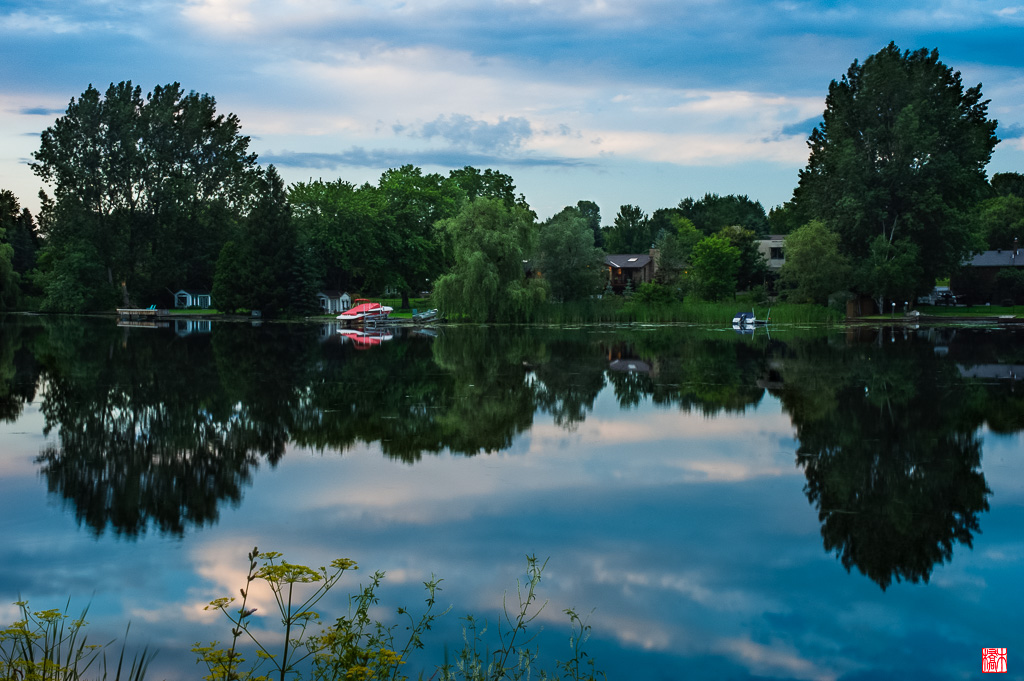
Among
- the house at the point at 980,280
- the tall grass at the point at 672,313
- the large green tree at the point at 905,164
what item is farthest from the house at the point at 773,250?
the tall grass at the point at 672,313

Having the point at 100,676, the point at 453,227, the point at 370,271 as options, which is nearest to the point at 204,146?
the point at 370,271

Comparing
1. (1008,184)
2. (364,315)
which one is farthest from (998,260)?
(1008,184)

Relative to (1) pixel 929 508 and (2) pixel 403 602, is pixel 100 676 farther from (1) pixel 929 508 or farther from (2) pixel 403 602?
(1) pixel 929 508

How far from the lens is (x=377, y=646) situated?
24.8ft

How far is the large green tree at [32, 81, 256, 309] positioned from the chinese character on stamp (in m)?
91.4

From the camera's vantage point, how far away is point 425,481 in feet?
46.0

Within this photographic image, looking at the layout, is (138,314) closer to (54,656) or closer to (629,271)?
(629,271)

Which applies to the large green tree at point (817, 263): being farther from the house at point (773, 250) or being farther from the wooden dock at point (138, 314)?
the wooden dock at point (138, 314)

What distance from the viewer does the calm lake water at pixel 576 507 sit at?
328 inches

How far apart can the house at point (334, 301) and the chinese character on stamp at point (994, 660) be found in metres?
83.3

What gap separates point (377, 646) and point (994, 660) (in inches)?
212

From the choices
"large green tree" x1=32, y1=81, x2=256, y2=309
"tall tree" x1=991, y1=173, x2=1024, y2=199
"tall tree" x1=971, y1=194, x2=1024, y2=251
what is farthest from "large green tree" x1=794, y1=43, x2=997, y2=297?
"tall tree" x1=991, y1=173, x2=1024, y2=199

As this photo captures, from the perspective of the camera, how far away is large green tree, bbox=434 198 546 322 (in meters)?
63.2

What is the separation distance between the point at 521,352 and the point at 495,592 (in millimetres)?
29776
